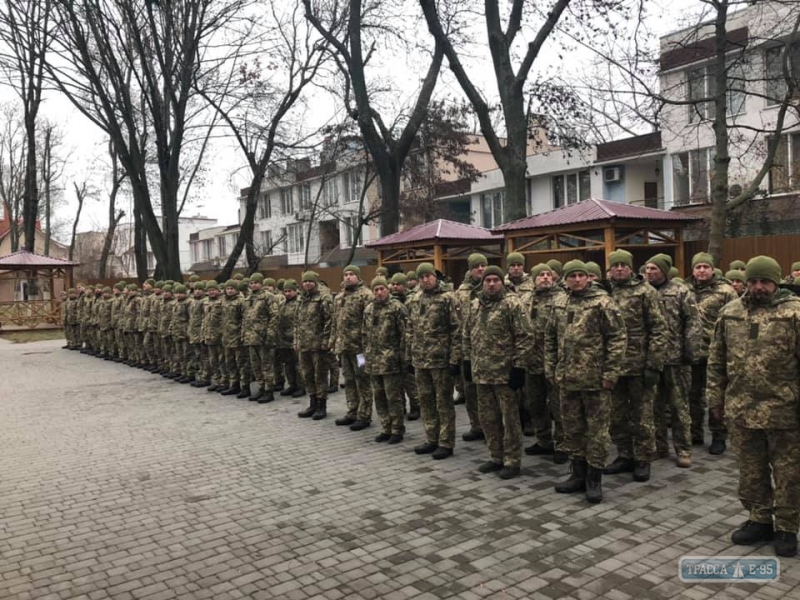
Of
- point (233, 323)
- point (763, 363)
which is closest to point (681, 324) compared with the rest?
point (763, 363)

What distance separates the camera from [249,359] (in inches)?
455

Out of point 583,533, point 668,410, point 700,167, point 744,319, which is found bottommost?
point 583,533

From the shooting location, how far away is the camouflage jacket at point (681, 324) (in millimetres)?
6418

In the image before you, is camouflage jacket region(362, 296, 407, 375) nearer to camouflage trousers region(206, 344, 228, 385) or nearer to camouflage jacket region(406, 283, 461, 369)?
camouflage jacket region(406, 283, 461, 369)

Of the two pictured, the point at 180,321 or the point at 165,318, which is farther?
the point at 165,318

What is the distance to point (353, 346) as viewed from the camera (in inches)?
339

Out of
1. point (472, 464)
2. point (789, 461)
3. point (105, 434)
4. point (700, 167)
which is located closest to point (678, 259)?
point (472, 464)

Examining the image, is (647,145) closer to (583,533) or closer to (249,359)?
(249,359)

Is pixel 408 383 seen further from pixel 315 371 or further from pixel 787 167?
pixel 787 167

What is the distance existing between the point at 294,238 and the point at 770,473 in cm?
4531

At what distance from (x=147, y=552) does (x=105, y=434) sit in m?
4.50

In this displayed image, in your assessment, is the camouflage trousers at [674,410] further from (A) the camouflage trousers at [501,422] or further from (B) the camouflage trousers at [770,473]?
(B) the camouflage trousers at [770,473]

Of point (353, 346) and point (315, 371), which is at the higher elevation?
point (353, 346)

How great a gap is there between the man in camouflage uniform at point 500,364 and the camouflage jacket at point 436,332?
1.94 ft
